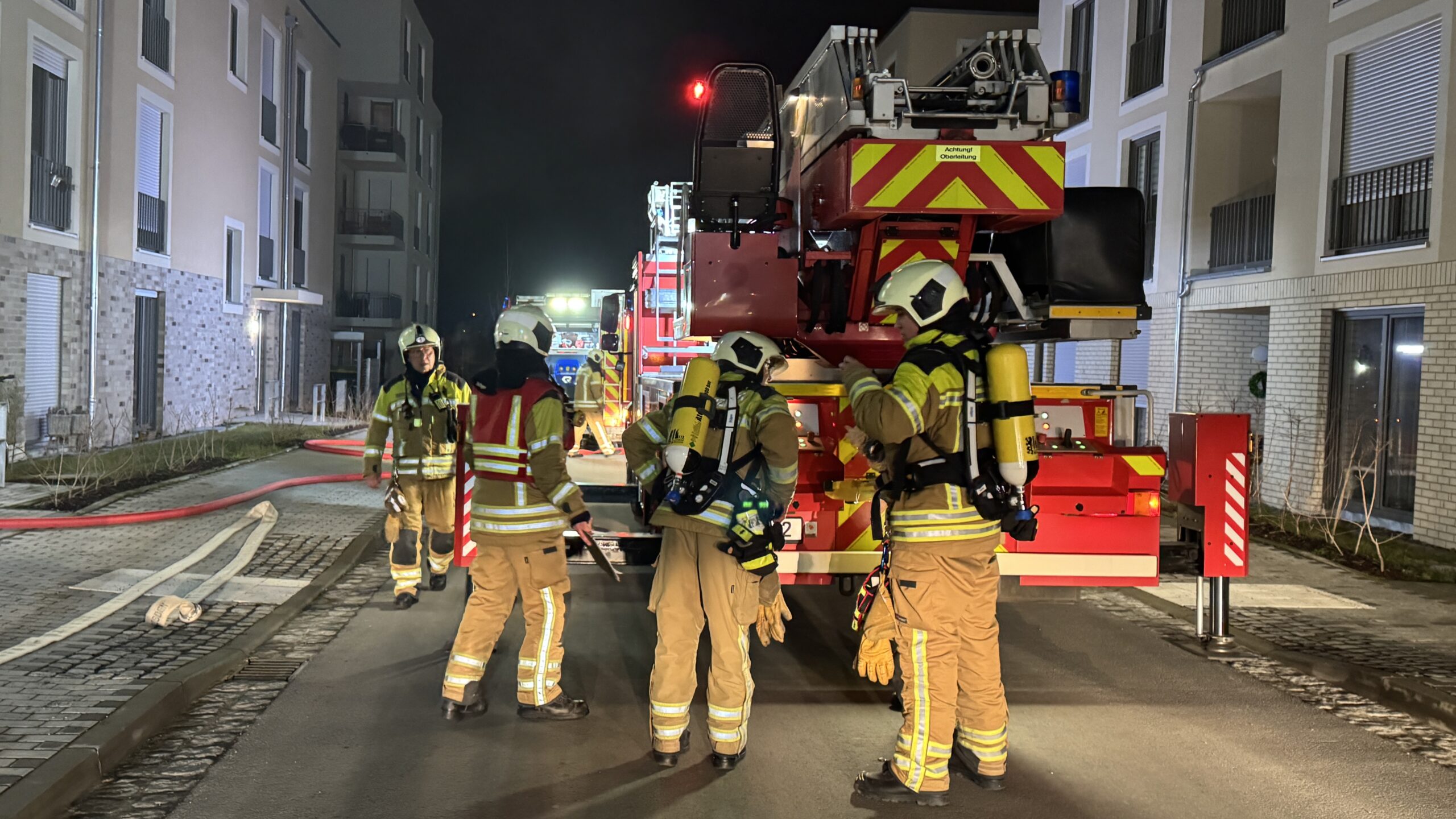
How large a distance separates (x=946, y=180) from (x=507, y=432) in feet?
8.43

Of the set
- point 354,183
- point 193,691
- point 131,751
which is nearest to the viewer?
point 131,751

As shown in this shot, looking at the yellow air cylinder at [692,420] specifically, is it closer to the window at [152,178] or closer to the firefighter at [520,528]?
the firefighter at [520,528]

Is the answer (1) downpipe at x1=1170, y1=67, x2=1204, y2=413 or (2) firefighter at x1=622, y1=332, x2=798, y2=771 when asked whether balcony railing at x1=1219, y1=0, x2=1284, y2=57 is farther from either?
(2) firefighter at x1=622, y1=332, x2=798, y2=771

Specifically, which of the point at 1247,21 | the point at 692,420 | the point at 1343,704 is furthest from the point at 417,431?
the point at 1247,21

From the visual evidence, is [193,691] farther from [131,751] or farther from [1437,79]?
[1437,79]

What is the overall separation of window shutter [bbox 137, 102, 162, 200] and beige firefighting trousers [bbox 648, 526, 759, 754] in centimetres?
1663

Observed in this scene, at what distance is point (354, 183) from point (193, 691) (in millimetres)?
33278

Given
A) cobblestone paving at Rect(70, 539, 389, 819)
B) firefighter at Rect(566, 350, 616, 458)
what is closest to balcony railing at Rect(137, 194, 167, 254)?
firefighter at Rect(566, 350, 616, 458)

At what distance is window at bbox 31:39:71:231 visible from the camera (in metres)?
14.6

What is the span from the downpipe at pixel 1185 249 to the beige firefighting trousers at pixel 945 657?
39.6ft

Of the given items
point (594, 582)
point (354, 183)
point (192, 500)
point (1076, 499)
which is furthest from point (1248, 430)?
point (354, 183)

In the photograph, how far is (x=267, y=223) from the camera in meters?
26.1

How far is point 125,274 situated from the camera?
17062 mm

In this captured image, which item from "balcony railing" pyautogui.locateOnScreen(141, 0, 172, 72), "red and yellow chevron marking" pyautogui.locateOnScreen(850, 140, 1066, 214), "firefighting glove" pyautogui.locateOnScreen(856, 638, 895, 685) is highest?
"balcony railing" pyautogui.locateOnScreen(141, 0, 172, 72)
